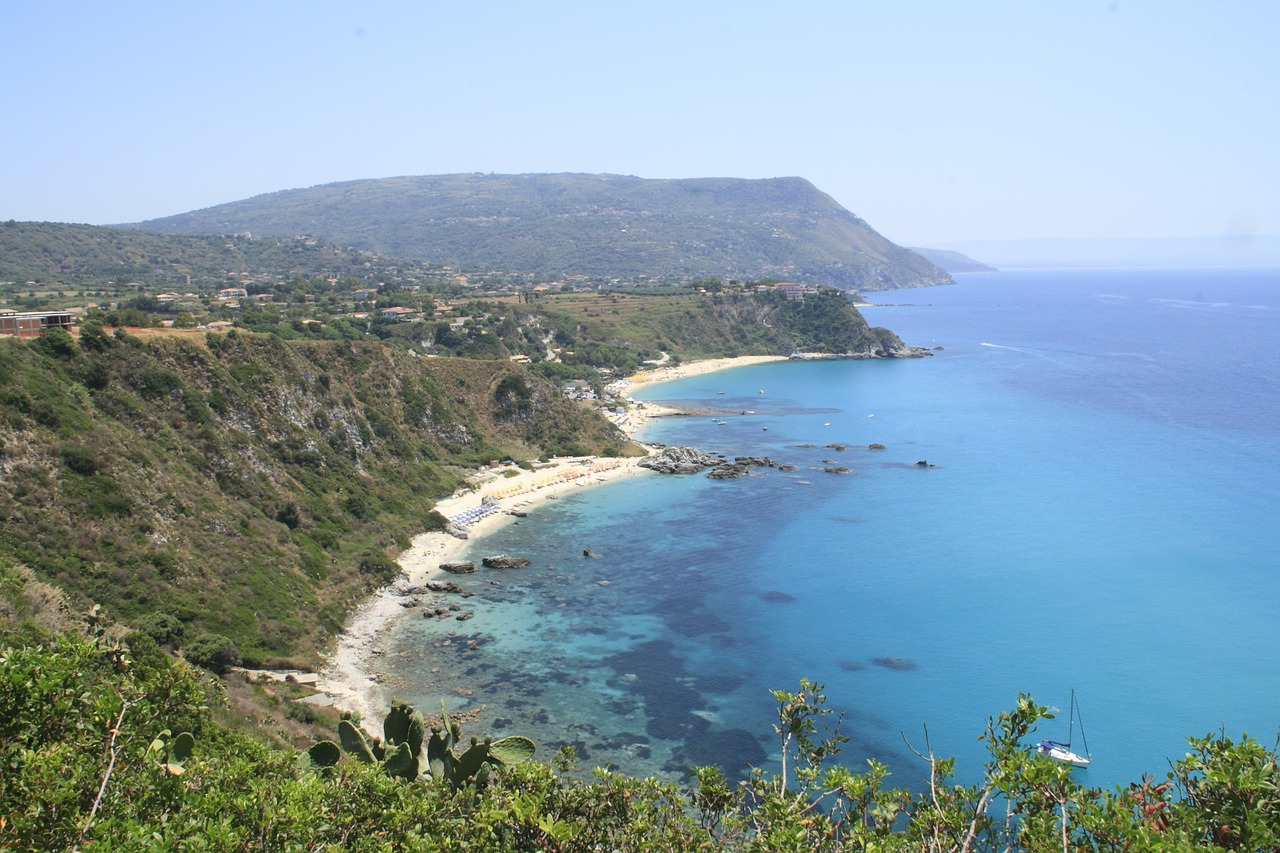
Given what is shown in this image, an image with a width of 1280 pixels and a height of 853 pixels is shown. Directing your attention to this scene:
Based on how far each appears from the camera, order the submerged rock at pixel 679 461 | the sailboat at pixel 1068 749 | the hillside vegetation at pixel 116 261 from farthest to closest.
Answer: the hillside vegetation at pixel 116 261 → the submerged rock at pixel 679 461 → the sailboat at pixel 1068 749

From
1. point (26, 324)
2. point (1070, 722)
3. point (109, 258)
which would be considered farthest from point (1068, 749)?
point (109, 258)

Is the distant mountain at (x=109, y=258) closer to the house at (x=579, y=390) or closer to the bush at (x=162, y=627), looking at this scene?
the house at (x=579, y=390)

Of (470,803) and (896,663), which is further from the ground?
(470,803)

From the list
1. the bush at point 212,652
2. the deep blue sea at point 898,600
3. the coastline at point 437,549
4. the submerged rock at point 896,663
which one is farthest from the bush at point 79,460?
the submerged rock at point 896,663

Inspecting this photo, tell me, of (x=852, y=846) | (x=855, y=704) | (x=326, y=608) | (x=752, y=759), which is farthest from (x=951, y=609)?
(x=852, y=846)

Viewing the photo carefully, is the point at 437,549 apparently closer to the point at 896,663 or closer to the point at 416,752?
the point at 896,663

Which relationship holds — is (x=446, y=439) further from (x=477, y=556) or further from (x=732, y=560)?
(x=732, y=560)

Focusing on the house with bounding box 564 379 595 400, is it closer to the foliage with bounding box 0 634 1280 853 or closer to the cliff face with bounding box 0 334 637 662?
the cliff face with bounding box 0 334 637 662
